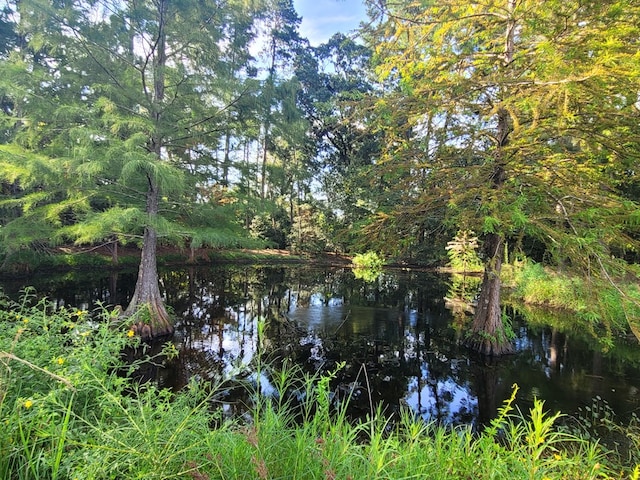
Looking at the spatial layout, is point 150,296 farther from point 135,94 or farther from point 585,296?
point 585,296

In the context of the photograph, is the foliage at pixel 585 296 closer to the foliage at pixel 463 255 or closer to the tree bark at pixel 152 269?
the foliage at pixel 463 255

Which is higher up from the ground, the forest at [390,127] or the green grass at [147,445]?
the forest at [390,127]

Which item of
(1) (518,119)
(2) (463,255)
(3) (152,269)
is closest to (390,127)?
(1) (518,119)

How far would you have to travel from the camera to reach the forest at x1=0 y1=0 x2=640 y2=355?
4445 mm

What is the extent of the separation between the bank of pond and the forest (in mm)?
1360

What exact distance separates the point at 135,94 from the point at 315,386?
7.07m

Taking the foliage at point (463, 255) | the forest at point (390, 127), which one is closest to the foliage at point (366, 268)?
the foliage at point (463, 255)

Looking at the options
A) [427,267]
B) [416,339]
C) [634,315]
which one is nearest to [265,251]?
[427,267]

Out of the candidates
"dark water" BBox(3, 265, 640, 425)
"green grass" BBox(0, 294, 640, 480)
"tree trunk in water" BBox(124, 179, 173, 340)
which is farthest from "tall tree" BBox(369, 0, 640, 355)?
"tree trunk in water" BBox(124, 179, 173, 340)

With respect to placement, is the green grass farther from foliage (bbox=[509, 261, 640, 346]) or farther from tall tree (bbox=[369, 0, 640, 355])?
tall tree (bbox=[369, 0, 640, 355])

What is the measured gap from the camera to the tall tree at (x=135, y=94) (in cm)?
600

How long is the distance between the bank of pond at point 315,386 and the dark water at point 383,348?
0.04 m

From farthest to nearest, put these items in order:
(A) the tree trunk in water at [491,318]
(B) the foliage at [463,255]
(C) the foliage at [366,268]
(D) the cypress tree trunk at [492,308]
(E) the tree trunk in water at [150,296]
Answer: (B) the foliage at [463,255] → (C) the foliage at [366,268] → (E) the tree trunk in water at [150,296] → (A) the tree trunk in water at [491,318] → (D) the cypress tree trunk at [492,308]

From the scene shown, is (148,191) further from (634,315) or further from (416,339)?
(634,315)
